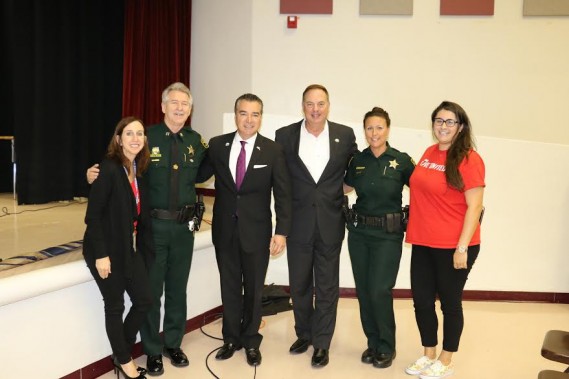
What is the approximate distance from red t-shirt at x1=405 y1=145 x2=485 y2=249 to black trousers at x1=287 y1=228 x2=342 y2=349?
1.83 ft

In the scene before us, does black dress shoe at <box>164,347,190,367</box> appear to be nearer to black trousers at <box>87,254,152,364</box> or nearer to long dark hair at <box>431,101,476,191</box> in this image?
black trousers at <box>87,254,152,364</box>

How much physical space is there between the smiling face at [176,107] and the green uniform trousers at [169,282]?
0.55 m

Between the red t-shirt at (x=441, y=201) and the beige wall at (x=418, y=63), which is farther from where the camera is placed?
Answer: the beige wall at (x=418, y=63)

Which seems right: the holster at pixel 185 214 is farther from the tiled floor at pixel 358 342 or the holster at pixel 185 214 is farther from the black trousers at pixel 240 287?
the tiled floor at pixel 358 342

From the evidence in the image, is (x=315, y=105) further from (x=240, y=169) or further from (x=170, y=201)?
(x=170, y=201)

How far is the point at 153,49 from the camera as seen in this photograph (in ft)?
22.6

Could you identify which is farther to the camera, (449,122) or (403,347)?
(403,347)

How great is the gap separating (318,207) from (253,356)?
3.17 ft

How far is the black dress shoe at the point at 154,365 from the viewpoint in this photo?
2.95 meters

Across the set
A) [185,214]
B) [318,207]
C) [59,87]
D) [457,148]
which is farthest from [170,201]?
[59,87]

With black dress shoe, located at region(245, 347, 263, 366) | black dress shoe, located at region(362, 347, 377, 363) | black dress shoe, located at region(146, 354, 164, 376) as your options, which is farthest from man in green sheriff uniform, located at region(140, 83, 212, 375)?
black dress shoe, located at region(362, 347, 377, 363)

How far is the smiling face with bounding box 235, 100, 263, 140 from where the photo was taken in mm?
2930

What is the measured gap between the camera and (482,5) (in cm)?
572

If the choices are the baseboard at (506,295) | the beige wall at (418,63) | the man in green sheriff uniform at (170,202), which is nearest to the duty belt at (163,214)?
the man in green sheriff uniform at (170,202)
